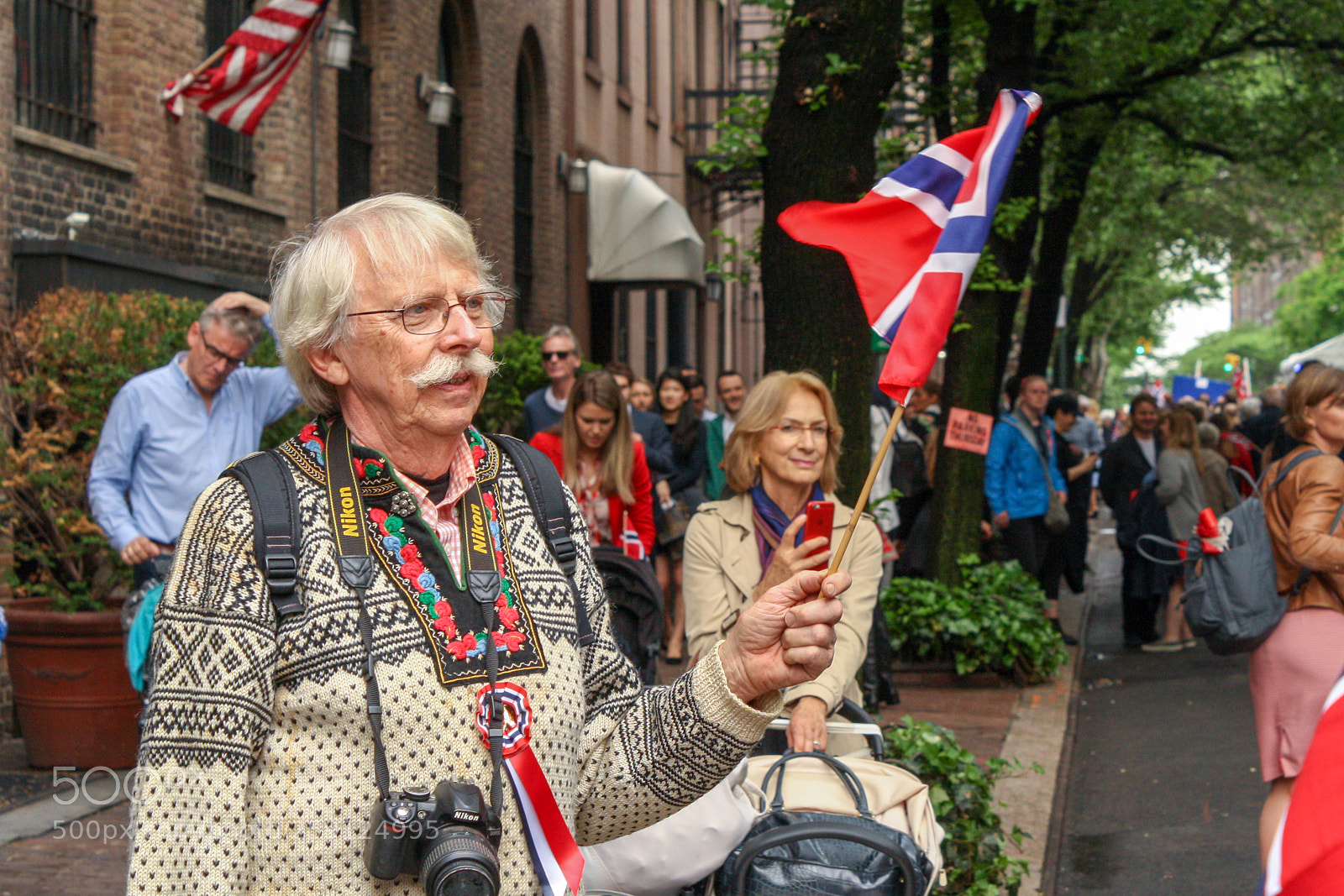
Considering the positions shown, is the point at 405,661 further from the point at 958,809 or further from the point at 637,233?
the point at 637,233

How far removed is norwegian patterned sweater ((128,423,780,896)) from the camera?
6.76 ft

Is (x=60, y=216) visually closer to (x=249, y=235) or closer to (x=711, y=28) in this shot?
(x=249, y=235)

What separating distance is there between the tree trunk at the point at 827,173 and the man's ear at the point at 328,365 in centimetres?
463

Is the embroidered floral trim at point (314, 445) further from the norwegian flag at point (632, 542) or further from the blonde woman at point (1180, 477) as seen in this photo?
the blonde woman at point (1180, 477)

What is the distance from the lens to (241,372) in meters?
6.80

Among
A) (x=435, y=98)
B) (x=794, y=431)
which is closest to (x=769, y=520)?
(x=794, y=431)

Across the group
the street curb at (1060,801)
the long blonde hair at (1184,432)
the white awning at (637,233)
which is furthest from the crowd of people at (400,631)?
the white awning at (637,233)

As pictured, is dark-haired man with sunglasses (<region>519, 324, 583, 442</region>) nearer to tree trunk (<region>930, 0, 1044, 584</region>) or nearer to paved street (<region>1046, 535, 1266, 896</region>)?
tree trunk (<region>930, 0, 1044, 584</region>)

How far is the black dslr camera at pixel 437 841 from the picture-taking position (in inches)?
81.5

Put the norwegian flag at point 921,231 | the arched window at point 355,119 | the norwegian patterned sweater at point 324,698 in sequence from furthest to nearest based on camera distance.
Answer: the arched window at point 355,119 < the norwegian flag at point 921,231 < the norwegian patterned sweater at point 324,698

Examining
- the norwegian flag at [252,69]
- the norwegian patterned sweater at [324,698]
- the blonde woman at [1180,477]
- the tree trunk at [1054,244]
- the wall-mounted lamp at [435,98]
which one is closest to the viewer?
the norwegian patterned sweater at [324,698]

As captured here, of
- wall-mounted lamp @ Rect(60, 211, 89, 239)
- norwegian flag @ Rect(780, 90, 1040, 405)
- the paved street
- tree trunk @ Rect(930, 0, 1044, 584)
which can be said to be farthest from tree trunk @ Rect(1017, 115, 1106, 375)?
norwegian flag @ Rect(780, 90, 1040, 405)

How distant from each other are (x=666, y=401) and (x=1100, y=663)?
4085 mm

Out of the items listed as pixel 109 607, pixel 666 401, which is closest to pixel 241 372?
pixel 109 607
